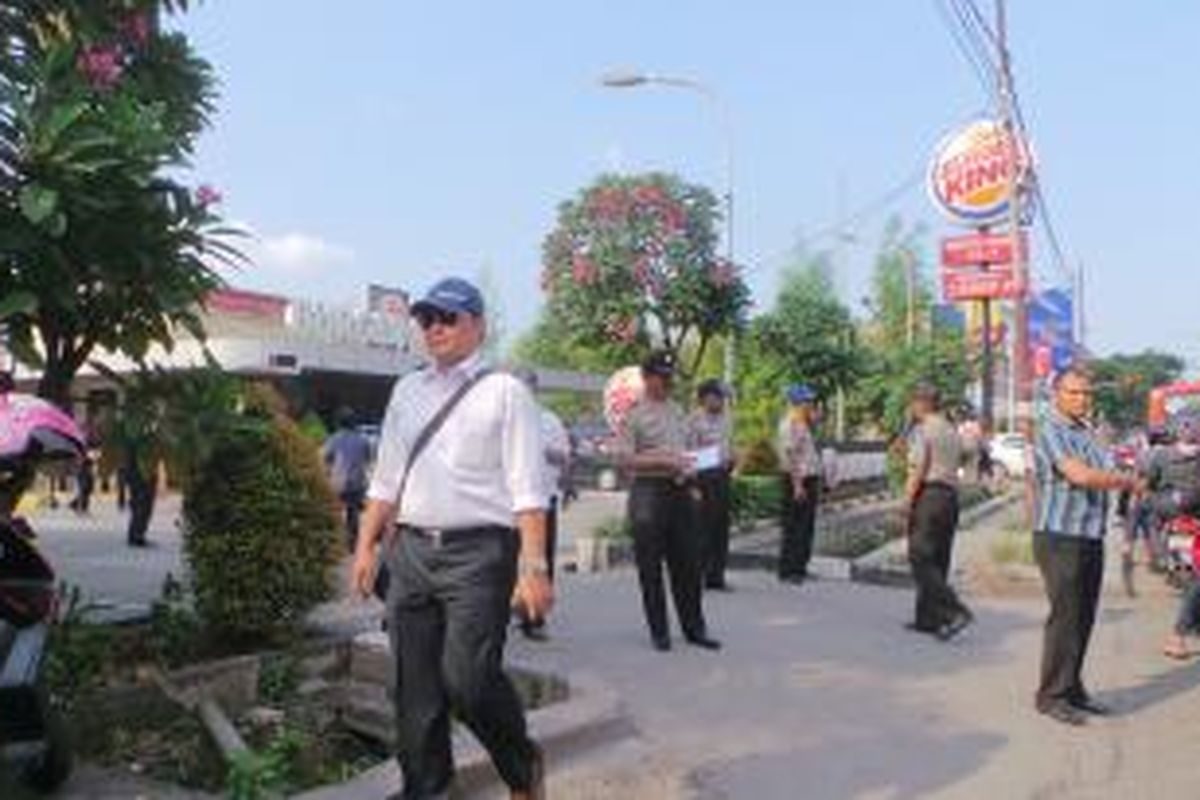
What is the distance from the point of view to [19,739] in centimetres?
621

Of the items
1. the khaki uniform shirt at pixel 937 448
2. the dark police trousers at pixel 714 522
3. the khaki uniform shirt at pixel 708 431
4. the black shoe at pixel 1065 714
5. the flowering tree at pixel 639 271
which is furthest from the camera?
the flowering tree at pixel 639 271

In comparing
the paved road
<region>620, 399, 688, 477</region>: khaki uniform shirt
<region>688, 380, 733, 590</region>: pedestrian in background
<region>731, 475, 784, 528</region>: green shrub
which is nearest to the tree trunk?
the paved road

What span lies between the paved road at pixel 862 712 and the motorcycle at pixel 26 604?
1984 mm

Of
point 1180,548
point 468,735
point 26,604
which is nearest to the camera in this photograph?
point 26,604

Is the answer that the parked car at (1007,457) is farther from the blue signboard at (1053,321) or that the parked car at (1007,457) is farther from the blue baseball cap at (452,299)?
the blue baseball cap at (452,299)

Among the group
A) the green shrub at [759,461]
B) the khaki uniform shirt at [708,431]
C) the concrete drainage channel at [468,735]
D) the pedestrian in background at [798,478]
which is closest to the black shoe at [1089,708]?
the concrete drainage channel at [468,735]

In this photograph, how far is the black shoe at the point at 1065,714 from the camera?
9211 millimetres

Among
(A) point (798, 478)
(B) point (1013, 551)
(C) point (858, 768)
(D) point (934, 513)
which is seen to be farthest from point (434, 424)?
(B) point (1013, 551)

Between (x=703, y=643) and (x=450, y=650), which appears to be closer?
(x=450, y=650)

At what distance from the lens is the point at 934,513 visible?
1239 centimetres

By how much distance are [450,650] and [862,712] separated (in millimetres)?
3973

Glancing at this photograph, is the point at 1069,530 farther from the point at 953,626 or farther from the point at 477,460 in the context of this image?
the point at 477,460

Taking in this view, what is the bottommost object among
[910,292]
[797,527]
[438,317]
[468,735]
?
[468,735]

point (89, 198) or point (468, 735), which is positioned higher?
point (89, 198)
